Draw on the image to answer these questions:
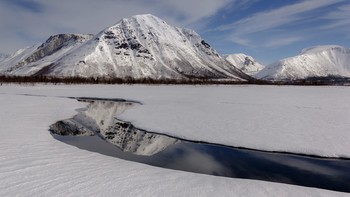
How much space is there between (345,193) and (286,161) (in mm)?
3787

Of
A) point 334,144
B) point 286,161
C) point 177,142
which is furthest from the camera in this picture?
point 177,142

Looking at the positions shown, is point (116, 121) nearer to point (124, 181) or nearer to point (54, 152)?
point (54, 152)

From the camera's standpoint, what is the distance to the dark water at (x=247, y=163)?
9969 mm

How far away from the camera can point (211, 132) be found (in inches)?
641

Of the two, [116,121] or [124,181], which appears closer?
[124,181]

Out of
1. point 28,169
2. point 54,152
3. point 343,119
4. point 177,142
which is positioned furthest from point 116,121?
point 343,119

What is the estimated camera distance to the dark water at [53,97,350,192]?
997 cm

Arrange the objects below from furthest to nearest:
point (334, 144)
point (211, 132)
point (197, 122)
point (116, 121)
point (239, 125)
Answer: point (116, 121), point (197, 122), point (239, 125), point (211, 132), point (334, 144)

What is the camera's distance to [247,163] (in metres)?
11.7

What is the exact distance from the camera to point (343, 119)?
65.4 ft

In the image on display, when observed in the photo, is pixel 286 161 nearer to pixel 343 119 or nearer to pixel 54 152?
pixel 54 152

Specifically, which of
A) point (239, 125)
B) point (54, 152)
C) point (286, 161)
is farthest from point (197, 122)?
point (54, 152)

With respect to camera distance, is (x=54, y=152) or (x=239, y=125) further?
(x=239, y=125)

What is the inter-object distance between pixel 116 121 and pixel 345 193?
16.1 metres
